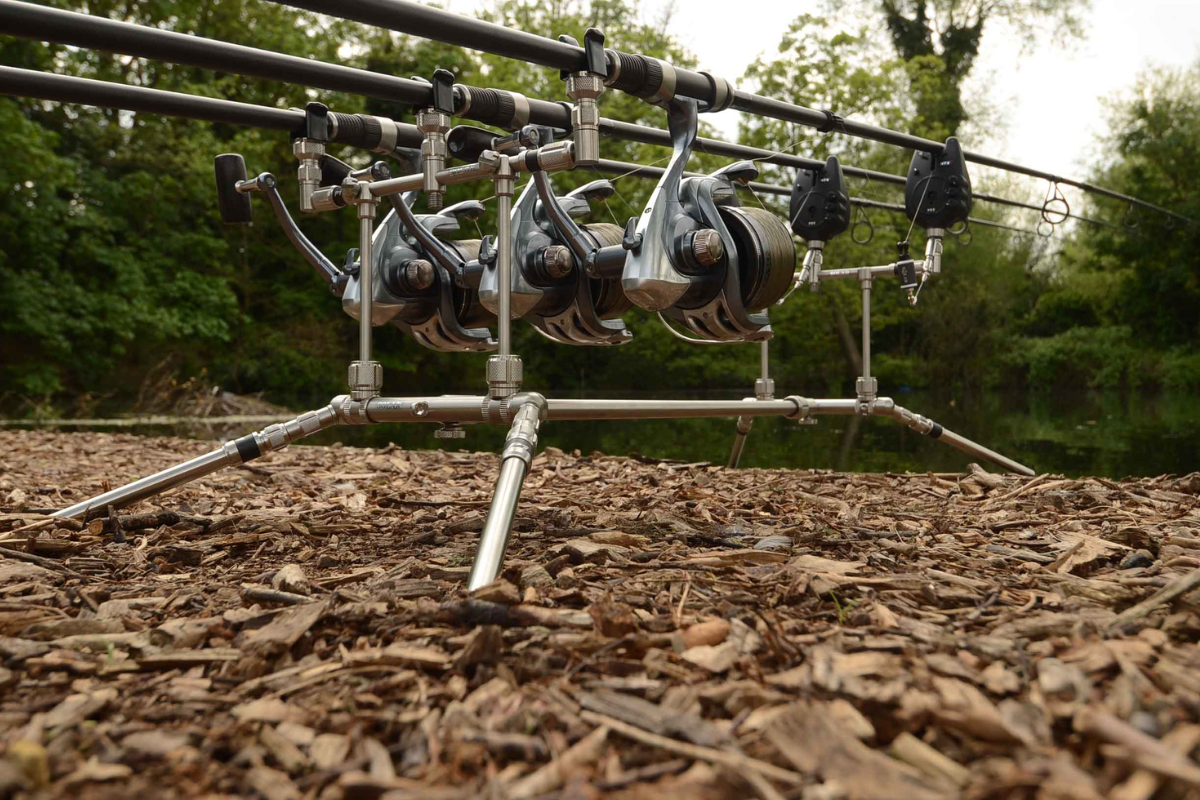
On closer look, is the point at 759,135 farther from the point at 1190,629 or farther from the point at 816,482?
the point at 1190,629

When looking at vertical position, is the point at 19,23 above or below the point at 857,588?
above

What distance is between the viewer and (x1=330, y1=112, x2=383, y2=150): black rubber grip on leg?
8.85ft

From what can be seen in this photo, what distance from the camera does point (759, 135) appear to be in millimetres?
19281

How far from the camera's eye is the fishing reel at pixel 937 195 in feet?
→ 12.2

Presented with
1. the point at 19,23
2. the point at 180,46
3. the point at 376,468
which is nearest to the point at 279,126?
the point at 180,46

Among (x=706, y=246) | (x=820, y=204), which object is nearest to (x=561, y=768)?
(x=706, y=246)

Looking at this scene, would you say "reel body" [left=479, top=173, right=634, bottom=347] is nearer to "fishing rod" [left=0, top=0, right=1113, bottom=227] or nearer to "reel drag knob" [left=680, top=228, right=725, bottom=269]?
"fishing rod" [left=0, top=0, right=1113, bottom=227]

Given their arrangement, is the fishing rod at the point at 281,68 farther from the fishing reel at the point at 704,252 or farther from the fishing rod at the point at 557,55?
the fishing reel at the point at 704,252

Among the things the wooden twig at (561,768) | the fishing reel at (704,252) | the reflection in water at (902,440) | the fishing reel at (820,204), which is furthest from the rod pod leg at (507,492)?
the reflection in water at (902,440)

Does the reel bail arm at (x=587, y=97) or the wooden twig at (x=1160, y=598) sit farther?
the reel bail arm at (x=587, y=97)

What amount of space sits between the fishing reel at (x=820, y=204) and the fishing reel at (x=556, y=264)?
1.01 metres

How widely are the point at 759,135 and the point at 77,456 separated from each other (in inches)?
632

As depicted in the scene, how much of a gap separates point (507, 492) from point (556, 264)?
3.17 feet

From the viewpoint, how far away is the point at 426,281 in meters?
2.87
